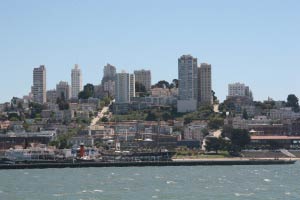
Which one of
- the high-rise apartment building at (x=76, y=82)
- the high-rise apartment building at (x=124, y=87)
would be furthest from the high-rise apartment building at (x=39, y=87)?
the high-rise apartment building at (x=124, y=87)

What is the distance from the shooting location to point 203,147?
386 feet

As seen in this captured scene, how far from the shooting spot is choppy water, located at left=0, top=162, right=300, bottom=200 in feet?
156

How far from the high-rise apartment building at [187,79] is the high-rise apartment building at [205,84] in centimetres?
167

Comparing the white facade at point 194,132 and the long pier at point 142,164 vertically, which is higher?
the white facade at point 194,132

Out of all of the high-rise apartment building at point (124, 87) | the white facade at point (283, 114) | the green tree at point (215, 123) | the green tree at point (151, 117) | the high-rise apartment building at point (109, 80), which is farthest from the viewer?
the high-rise apartment building at point (109, 80)

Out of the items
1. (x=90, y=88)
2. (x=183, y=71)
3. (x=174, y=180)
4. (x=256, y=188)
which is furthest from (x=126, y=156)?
(x=90, y=88)

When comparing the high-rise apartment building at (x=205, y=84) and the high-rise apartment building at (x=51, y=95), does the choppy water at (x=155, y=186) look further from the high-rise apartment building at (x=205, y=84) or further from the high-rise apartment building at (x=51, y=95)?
the high-rise apartment building at (x=51, y=95)

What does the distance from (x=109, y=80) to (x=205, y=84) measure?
88.1 ft

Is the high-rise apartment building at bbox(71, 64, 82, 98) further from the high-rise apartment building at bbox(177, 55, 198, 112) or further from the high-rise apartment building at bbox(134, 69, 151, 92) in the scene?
the high-rise apartment building at bbox(177, 55, 198, 112)

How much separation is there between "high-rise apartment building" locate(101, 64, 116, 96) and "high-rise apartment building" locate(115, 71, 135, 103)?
4.95 metres

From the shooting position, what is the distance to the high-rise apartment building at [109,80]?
170 metres

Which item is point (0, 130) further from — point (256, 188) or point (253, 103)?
point (256, 188)

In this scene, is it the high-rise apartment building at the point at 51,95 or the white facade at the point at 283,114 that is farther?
the high-rise apartment building at the point at 51,95

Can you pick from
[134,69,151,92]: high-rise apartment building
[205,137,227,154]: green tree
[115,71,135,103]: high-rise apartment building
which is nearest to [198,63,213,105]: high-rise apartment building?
[115,71,135,103]: high-rise apartment building
